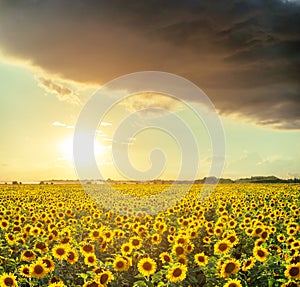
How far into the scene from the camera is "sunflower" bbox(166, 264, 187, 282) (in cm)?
682

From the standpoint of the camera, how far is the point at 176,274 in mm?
6902

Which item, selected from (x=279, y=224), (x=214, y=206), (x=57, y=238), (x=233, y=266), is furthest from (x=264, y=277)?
(x=214, y=206)

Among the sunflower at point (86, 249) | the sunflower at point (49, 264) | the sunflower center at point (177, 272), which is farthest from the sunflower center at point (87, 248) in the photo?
the sunflower center at point (177, 272)

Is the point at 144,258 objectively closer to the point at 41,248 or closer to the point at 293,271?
the point at 41,248

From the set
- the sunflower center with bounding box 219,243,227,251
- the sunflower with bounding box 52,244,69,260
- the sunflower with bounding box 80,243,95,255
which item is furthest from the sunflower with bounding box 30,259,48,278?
the sunflower center with bounding box 219,243,227,251

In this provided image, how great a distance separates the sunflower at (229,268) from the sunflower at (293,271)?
0.86 metres

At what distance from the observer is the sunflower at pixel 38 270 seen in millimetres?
7289

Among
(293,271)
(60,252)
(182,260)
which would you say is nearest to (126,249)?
(60,252)

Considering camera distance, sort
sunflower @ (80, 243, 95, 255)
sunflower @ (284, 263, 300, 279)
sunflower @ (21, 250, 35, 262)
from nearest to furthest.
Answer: sunflower @ (284, 263, 300, 279) → sunflower @ (21, 250, 35, 262) → sunflower @ (80, 243, 95, 255)

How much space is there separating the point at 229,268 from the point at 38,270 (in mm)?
3242

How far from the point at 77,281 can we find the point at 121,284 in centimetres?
171

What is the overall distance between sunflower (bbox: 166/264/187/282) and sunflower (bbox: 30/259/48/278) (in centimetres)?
217

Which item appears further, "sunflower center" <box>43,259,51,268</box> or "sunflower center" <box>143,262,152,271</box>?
"sunflower center" <box>143,262,152,271</box>

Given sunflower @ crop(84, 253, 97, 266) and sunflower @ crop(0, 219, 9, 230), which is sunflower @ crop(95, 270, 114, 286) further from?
sunflower @ crop(0, 219, 9, 230)
